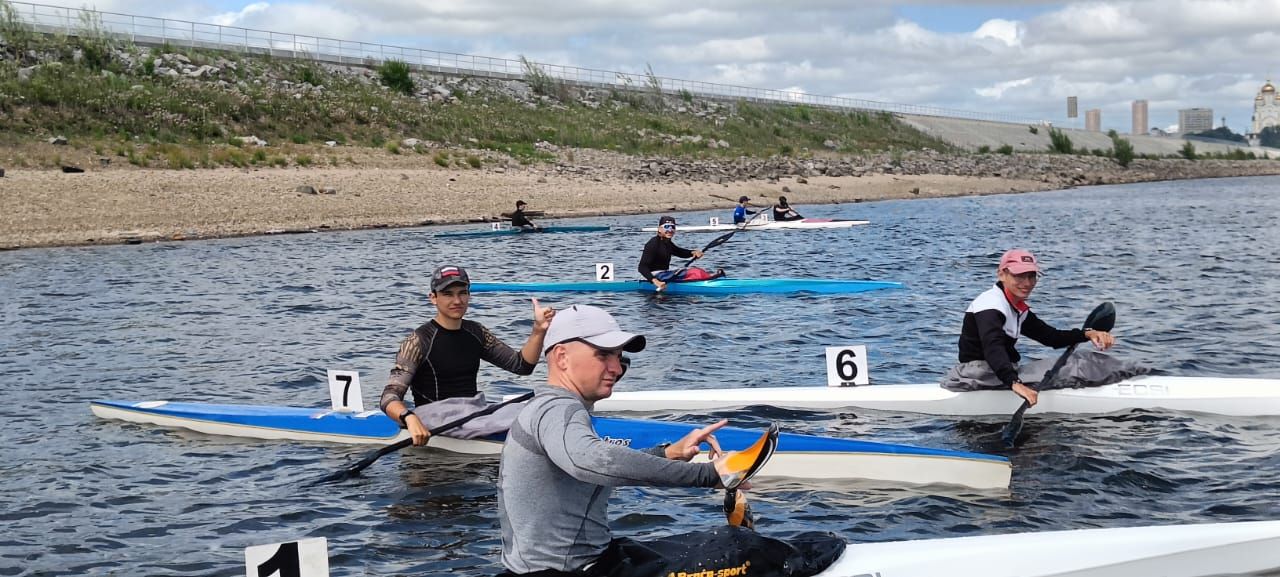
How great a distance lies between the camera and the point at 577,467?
13.3 feet

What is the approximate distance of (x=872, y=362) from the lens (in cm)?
1302

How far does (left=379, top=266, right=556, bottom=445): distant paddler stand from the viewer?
26.6 ft

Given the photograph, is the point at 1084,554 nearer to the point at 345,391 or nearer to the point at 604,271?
the point at 345,391

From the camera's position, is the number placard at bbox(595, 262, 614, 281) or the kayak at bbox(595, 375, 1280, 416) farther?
the number placard at bbox(595, 262, 614, 281)

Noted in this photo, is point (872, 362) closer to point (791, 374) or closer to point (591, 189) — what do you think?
point (791, 374)

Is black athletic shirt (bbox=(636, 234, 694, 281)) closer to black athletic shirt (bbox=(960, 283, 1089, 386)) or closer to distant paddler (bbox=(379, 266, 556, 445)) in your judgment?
black athletic shirt (bbox=(960, 283, 1089, 386))

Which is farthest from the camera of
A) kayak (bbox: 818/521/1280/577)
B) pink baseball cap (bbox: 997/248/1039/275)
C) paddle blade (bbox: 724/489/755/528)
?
pink baseball cap (bbox: 997/248/1039/275)

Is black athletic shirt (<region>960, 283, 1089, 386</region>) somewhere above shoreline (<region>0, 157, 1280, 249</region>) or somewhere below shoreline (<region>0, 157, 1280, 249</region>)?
below

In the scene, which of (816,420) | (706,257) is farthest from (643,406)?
(706,257)

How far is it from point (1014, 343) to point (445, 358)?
4.36 metres

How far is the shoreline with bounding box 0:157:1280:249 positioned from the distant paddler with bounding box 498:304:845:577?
25.1 m

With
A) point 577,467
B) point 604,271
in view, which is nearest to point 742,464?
point 577,467

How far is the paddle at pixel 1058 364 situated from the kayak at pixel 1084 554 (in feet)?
9.31

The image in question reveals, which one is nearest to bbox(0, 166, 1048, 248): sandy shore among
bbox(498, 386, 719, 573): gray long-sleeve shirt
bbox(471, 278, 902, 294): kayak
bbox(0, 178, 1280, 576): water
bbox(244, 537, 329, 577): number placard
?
bbox(0, 178, 1280, 576): water
